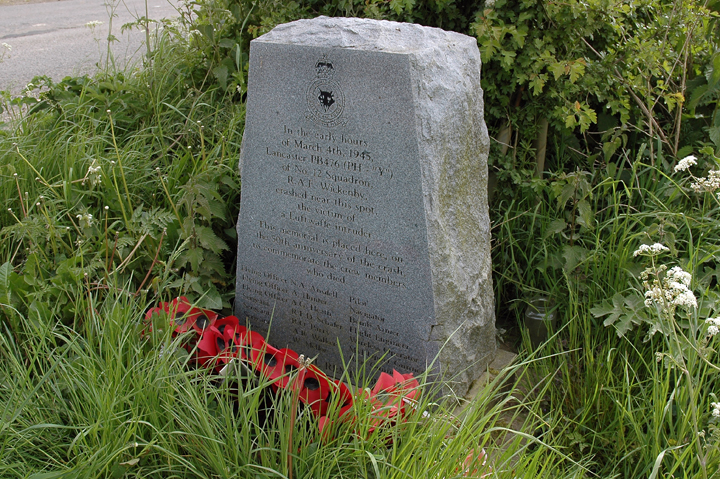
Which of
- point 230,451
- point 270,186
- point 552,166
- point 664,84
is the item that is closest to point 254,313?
point 270,186

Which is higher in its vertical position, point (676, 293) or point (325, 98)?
point (325, 98)

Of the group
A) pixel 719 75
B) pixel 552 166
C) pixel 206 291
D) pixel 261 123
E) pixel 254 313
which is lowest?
pixel 254 313

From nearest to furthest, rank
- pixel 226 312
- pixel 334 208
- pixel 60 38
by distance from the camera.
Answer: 1. pixel 334 208
2. pixel 226 312
3. pixel 60 38

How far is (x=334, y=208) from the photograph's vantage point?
2.49 m

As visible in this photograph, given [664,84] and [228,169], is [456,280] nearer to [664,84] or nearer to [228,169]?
[228,169]

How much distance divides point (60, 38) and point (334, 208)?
21.0 ft

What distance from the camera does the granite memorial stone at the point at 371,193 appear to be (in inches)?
88.7

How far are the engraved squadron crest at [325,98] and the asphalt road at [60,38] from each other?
2382 mm

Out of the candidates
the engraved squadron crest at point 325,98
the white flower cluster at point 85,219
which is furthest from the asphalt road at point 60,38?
the engraved squadron crest at point 325,98

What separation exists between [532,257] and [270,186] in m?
1.19

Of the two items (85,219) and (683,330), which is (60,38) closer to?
(85,219)

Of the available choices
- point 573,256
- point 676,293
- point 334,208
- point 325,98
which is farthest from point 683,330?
point 325,98

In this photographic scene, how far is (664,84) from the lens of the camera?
3037 mm

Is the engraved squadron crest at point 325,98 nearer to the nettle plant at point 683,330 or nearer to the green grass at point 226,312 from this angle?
the green grass at point 226,312
